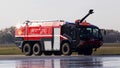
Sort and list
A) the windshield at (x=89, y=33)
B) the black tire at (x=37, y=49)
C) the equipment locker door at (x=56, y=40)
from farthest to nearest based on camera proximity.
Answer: the black tire at (x=37, y=49)
the equipment locker door at (x=56, y=40)
the windshield at (x=89, y=33)

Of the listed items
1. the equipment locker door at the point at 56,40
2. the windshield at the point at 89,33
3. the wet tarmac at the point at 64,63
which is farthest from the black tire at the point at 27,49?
the wet tarmac at the point at 64,63

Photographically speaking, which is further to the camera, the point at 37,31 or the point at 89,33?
the point at 37,31

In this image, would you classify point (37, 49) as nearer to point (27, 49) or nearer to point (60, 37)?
point (27, 49)

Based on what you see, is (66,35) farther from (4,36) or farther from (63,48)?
(4,36)

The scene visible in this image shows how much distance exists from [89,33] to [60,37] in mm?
2124

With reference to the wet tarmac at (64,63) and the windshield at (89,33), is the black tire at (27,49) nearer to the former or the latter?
the windshield at (89,33)

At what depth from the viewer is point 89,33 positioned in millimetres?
36469

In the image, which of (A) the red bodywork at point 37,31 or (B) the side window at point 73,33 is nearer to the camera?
(B) the side window at point 73,33

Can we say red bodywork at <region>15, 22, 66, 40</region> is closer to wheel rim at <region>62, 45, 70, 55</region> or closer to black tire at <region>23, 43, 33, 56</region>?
black tire at <region>23, 43, 33, 56</region>

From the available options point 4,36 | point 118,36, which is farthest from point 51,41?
point 4,36

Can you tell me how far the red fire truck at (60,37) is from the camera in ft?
117

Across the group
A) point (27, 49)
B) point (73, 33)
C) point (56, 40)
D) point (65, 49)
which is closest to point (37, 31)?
point (27, 49)

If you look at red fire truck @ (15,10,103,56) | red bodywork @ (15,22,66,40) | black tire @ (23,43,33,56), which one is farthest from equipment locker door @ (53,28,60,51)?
black tire @ (23,43,33,56)

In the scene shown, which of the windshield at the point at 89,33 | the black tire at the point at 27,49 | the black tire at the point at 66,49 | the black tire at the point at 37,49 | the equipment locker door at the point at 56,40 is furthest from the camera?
the black tire at the point at 27,49
